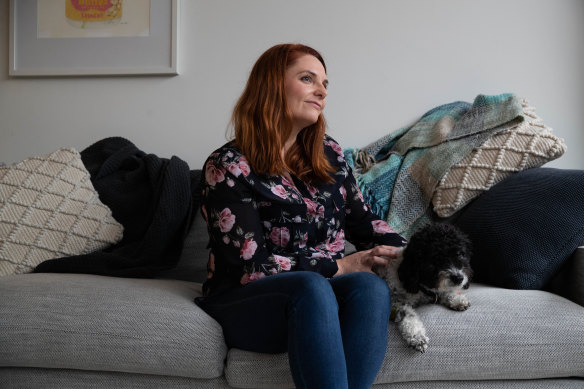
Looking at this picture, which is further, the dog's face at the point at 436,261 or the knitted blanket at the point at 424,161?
the knitted blanket at the point at 424,161

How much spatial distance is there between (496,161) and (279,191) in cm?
93

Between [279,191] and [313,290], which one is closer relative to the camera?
[313,290]

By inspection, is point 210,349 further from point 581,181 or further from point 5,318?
point 581,181

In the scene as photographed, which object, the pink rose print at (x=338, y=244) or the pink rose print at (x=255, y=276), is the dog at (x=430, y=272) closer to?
the pink rose print at (x=338, y=244)

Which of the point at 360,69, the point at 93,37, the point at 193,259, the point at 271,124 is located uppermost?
the point at 93,37

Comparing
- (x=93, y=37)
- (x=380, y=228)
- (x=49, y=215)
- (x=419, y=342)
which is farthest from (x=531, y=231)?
(x=93, y=37)

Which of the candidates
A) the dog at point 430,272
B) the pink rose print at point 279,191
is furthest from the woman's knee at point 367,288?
the pink rose print at point 279,191

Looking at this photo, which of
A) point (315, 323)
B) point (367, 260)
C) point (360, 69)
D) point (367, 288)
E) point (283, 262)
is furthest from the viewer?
point (360, 69)

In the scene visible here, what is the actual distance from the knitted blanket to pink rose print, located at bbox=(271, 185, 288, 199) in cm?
65

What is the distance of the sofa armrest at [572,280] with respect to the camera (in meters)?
1.63

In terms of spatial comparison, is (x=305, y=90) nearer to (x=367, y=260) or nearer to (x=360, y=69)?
(x=367, y=260)

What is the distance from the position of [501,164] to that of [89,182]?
1.68m

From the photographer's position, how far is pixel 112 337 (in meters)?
1.44

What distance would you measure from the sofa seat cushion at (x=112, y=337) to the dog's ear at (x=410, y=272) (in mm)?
551
